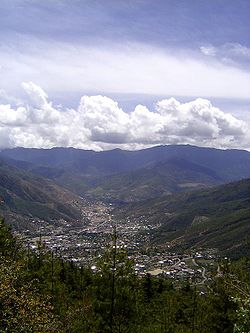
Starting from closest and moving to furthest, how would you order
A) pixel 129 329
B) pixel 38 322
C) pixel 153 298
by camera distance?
pixel 38 322
pixel 129 329
pixel 153 298

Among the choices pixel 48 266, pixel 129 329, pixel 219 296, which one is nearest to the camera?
pixel 129 329

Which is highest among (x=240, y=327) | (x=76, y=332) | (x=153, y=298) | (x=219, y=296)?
(x=240, y=327)

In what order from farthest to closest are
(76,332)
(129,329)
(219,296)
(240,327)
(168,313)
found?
(168,313)
(219,296)
(76,332)
(129,329)
(240,327)

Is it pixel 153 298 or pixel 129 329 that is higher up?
pixel 129 329

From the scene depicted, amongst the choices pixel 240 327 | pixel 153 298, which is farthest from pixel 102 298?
pixel 153 298

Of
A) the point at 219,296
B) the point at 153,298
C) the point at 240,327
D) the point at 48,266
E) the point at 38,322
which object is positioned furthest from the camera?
the point at 153,298

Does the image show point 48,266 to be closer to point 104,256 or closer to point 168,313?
point 168,313

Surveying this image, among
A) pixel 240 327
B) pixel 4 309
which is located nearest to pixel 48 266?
pixel 4 309

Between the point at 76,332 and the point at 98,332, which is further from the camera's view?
the point at 76,332

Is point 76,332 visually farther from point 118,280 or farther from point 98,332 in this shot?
point 118,280
